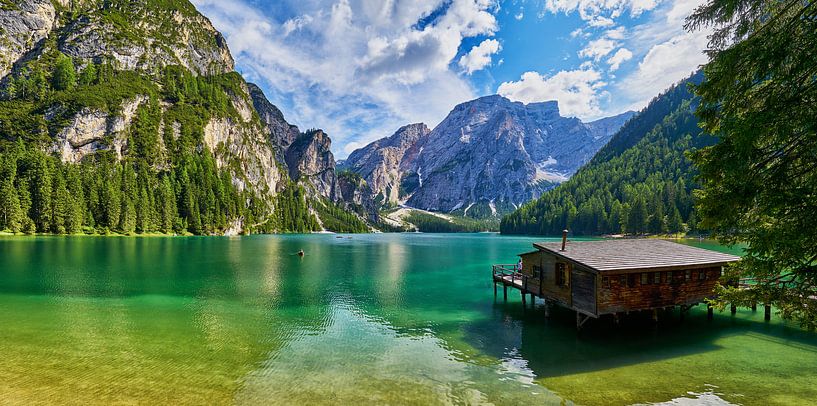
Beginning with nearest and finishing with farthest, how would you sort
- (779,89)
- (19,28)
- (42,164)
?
(779,89) < (42,164) < (19,28)

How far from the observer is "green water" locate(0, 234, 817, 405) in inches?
626

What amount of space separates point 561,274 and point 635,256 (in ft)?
17.8

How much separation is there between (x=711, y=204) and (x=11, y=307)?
44.4 meters

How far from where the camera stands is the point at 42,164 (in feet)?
367

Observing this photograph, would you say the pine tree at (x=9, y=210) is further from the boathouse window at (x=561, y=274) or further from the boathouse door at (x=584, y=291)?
the boathouse door at (x=584, y=291)

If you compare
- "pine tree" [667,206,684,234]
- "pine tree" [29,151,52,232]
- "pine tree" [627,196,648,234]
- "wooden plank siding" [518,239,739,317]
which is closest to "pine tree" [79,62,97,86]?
"pine tree" [29,151,52,232]

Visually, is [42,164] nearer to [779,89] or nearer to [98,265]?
[98,265]

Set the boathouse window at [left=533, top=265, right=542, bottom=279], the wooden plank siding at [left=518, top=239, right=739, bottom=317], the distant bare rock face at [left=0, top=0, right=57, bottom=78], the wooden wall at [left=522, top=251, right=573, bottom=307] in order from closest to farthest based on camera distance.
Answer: the wooden plank siding at [left=518, top=239, right=739, bottom=317]
the wooden wall at [left=522, top=251, right=573, bottom=307]
the boathouse window at [left=533, top=265, right=542, bottom=279]
the distant bare rock face at [left=0, top=0, right=57, bottom=78]

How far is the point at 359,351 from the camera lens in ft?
71.6

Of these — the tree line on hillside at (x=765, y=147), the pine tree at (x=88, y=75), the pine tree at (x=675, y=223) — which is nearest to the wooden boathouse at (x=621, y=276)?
the tree line on hillside at (x=765, y=147)

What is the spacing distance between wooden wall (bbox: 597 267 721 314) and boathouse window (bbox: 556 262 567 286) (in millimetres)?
3522

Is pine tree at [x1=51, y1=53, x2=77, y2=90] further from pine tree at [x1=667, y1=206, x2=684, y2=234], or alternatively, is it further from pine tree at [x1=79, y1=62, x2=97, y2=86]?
pine tree at [x1=667, y1=206, x2=684, y2=234]

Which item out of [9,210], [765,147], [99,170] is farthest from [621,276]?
[99,170]

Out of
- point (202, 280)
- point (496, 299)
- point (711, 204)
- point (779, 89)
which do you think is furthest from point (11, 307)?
point (779, 89)
